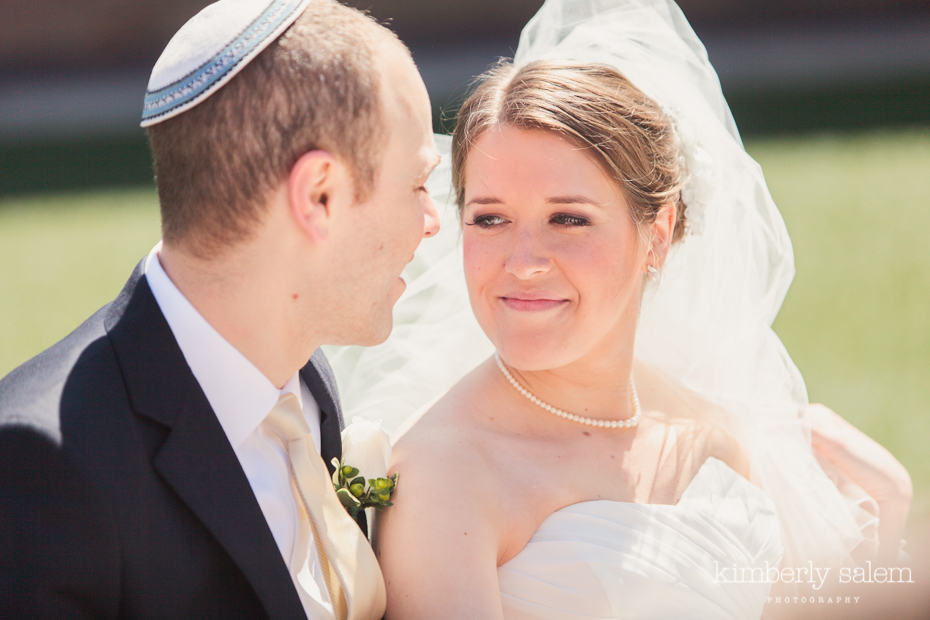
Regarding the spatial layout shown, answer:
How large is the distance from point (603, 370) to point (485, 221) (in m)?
0.68

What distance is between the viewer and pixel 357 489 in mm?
2914

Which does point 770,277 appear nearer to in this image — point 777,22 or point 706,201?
point 706,201

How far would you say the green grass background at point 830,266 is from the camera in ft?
25.2

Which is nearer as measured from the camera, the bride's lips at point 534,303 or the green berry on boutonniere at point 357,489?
the green berry on boutonniere at point 357,489

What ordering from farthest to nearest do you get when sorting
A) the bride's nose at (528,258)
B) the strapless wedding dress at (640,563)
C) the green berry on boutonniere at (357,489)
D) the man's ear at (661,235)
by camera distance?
the man's ear at (661,235)
the bride's nose at (528,258)
the strapless wedding dress at (640,563)
the green berry on boutonniere at (357,489)

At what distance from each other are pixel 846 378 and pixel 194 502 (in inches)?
260

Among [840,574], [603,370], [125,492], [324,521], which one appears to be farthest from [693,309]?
[125,492]

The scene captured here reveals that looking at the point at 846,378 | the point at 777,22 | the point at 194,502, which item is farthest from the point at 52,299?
the point at 777,22

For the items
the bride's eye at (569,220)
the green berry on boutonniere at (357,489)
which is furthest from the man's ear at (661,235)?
the green berry on boutonniere at (357,489)

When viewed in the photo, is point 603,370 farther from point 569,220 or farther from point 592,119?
point 592,119

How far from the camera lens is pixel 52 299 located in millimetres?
10891

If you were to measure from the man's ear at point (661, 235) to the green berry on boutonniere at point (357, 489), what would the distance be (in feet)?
4.18

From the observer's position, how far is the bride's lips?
3.30 metres

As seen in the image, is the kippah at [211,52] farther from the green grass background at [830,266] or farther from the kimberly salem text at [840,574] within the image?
the green grass background at [830,266]
